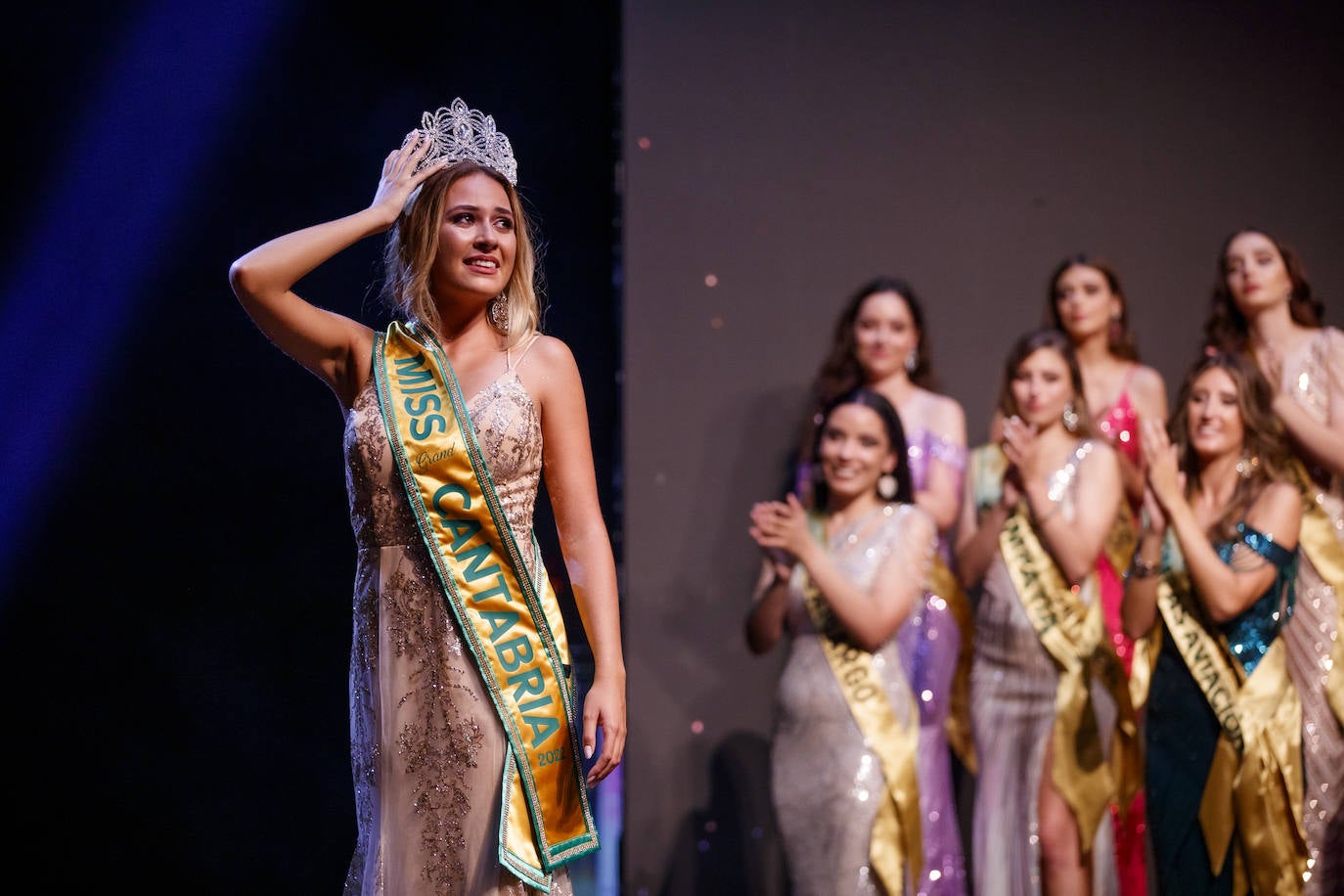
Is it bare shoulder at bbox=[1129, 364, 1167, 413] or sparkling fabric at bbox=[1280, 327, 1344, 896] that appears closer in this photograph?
sparkling fabric at bbox=[1280, 327, 1344, 896]

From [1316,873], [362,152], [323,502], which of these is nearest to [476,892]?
[323,502]

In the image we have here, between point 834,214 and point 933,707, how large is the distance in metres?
1.37

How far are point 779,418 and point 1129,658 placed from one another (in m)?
1.11

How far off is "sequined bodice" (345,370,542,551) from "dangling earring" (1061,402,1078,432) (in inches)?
76.9

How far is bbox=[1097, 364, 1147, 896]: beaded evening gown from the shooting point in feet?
11.3

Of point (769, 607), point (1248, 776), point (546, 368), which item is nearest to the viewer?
point (546, 368)

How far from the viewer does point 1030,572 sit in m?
3.45

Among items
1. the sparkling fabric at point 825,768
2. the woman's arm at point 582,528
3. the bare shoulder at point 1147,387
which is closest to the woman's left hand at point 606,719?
the woman's arm at point 582,528

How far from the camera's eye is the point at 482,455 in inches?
77.5

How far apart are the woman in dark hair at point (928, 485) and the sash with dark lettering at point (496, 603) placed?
155 cm

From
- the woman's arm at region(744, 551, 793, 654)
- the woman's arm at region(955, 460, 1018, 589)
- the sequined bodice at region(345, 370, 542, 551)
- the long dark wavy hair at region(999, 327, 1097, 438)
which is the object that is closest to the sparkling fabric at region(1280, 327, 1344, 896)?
the long dark wavy hair at region(999, 327, 1097, 438)

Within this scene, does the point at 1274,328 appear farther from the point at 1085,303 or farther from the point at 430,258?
the point at 430,258

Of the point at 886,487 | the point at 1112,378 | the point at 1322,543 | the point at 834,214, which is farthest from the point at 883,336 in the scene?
the point at 1322,543

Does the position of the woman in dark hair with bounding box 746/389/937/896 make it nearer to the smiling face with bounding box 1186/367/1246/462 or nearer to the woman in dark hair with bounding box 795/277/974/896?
the woman in dark hair with bounding box 795/277/974/896
